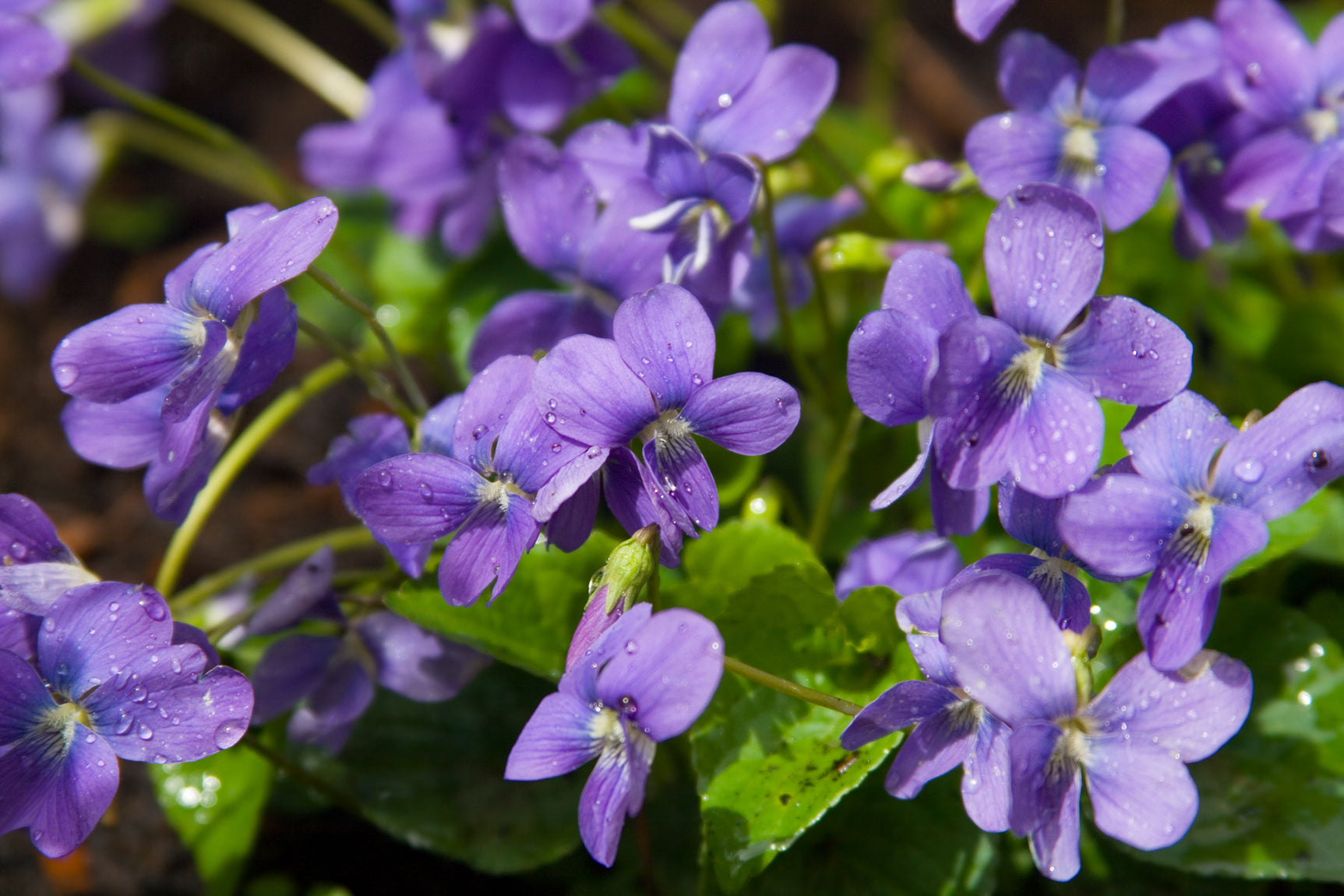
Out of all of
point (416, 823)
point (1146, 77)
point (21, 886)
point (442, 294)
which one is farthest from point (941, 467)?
point (21, 886)

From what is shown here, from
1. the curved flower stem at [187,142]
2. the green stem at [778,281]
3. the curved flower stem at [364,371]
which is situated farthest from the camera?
the curved flower stem at [187,142]

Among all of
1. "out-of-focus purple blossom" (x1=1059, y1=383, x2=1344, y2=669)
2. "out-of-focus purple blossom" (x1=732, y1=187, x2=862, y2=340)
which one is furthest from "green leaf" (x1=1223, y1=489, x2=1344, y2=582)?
"out-of-focus purple blossom" (x1=732, y1=187, x2=862, y2=340)

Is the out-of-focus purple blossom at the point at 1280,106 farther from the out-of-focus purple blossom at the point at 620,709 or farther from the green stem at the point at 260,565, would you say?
the green stem at the point at 260,565

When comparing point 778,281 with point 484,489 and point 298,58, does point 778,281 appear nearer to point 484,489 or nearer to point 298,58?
point 484,489

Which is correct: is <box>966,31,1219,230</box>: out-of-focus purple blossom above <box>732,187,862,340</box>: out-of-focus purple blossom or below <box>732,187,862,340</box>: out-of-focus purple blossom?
above

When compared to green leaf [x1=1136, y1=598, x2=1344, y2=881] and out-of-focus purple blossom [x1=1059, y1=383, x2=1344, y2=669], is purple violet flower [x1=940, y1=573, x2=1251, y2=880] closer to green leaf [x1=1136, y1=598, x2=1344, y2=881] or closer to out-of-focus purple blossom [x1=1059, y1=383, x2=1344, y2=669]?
out-of-focus purple blossom [x1=1059, y1=383, x2=1344, y2=669]

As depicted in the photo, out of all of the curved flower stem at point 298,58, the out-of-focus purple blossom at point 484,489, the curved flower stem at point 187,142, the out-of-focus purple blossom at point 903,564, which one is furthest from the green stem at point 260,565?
the curved flower stem at point 298,58
